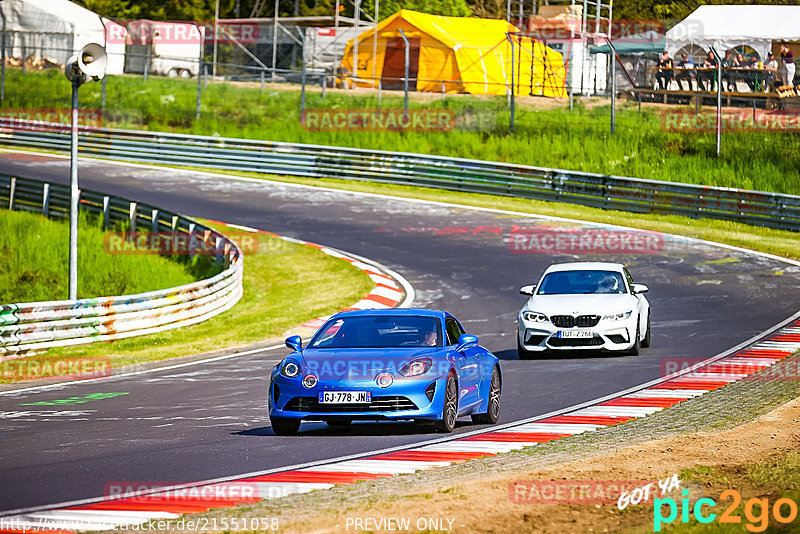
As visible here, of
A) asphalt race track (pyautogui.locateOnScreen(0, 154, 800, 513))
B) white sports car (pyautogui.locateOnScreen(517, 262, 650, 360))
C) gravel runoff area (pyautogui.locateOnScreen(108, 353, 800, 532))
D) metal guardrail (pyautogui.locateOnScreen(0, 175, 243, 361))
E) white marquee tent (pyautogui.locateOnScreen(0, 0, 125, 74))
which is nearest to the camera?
gravel runoff area (pyautogui.locateOnScreen(108, 353, 800, 532))

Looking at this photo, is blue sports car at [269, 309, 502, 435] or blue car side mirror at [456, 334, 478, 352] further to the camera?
blue car side mirror at [456, 334, 478, 352]

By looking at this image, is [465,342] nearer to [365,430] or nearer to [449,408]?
[449,408]

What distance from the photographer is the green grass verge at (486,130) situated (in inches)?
1425

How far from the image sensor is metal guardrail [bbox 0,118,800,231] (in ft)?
106

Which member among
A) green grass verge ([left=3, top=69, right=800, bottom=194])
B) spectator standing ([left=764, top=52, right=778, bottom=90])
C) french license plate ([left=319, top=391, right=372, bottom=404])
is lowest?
french license plate ([left=319, top=391, right=372, bottom=404])

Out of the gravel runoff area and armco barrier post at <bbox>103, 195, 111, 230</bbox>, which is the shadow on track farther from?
armco barrier post at <bbox>103, 195, 111, 230</bbox>

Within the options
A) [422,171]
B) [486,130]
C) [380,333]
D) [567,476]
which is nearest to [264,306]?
[380,333]

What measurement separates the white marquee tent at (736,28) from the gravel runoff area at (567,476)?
125 ft

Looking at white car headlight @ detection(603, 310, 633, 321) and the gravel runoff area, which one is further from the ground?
white car headlight @ detection(603, 310, 633, 321)

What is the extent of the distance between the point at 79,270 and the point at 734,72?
2544cm

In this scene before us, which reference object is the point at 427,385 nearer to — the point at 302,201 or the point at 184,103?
the point at 302,201

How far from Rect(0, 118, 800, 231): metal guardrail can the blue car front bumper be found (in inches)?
874

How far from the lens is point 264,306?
24.2 m

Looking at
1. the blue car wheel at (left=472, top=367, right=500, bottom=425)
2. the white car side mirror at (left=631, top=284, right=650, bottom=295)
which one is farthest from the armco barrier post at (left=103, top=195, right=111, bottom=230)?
the blue car wheel at (left=472, top=367, right=500, bottom=425)
